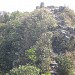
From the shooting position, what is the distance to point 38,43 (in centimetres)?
4125

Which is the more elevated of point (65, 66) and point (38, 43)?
point (38, 43)

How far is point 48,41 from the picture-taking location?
41.8 m

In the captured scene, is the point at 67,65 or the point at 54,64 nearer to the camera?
the point at 67,65

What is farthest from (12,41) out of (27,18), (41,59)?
(41,59)

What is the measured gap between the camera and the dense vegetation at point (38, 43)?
3869cm

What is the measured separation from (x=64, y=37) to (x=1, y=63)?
1098 cm

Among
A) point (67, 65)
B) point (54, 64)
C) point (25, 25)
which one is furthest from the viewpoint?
point (25, 25)

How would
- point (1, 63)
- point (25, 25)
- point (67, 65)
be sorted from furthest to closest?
point (25, 25) → point (1, 63) → point (67, 65)

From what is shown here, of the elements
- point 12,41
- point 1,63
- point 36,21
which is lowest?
point 1,63

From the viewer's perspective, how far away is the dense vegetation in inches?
1523

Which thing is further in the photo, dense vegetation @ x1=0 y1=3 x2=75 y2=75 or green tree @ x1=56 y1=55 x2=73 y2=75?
dense vegetation @ x1=0 y1=3 x2=75 y2=75

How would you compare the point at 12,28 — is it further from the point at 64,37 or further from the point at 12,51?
the point at 64,37

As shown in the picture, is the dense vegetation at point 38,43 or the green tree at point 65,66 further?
the dense vegetation at point 38,43

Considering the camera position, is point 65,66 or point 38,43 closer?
point 65,66
